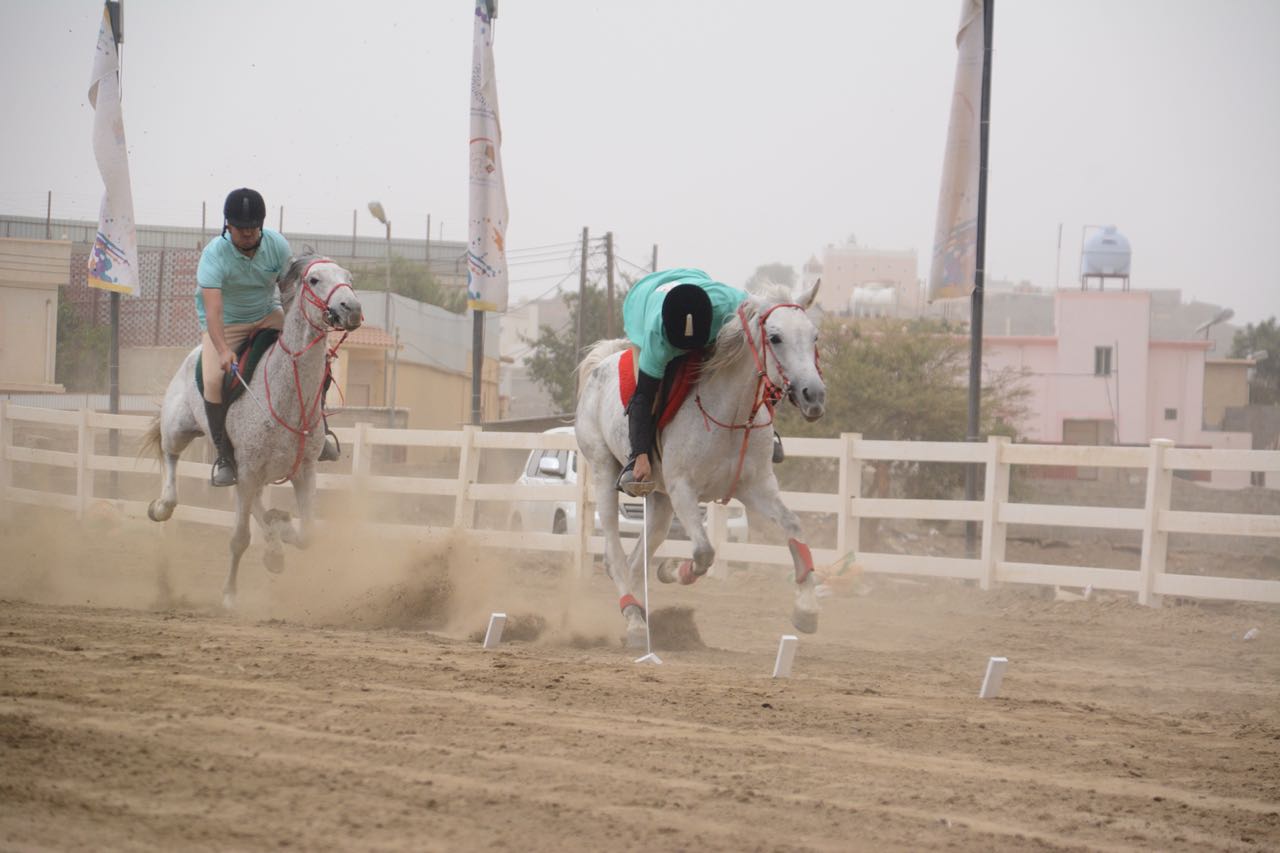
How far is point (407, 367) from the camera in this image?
48656mm

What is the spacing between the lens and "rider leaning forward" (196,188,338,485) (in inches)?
358

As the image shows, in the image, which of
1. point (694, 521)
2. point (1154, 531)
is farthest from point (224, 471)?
point (1154, 531)

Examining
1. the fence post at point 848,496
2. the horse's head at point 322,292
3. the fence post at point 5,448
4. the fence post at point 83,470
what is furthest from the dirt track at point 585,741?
the fence post at point 5,448

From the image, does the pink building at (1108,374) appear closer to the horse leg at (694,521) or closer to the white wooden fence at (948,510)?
the white wooden fence at (948,510)

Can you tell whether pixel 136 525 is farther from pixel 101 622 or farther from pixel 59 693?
pixel 59 693

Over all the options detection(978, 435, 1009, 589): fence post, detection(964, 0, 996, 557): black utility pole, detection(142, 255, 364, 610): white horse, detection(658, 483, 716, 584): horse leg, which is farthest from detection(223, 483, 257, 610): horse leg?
detection(964, 0, 996, 557): black utility pole

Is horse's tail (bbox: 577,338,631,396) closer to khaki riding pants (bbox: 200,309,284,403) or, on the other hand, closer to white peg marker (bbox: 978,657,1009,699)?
khaki riding pants (bbox: 200,309,284,403)

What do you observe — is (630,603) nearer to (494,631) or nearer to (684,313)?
(494,631)

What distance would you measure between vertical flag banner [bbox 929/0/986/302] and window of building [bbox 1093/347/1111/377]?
47.3 meters

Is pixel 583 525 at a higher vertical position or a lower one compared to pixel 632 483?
lower

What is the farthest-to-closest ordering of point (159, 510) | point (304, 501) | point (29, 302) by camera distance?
point (29, 302), point (159, 510), point (304, 501)

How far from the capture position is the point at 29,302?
19.6 meters

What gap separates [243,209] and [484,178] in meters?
7.85

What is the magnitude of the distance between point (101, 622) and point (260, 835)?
4.47 meters
